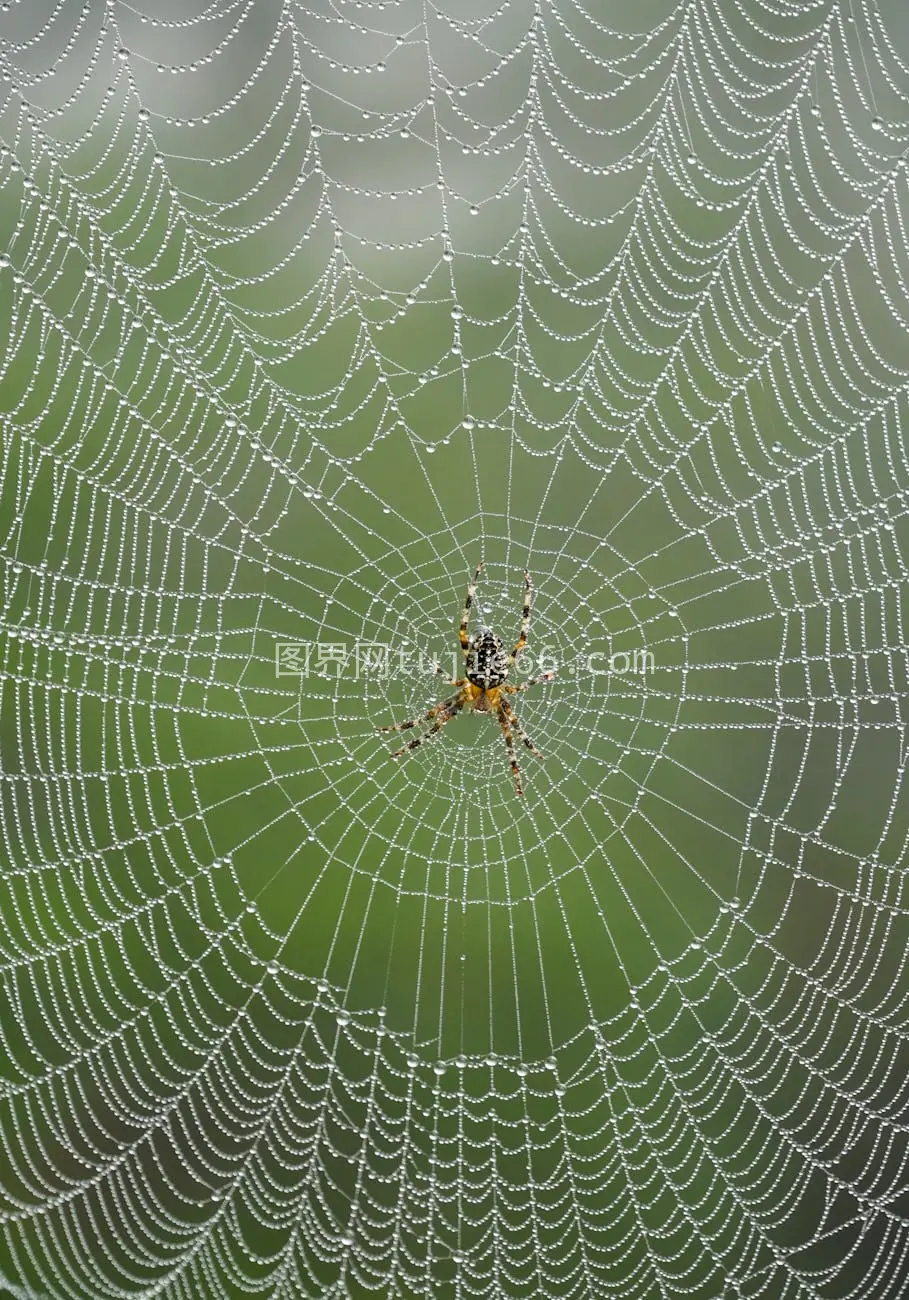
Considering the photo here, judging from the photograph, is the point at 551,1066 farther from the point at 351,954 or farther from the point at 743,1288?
the point at 743,1288

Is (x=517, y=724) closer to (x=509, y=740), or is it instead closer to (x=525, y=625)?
(x=509, y=740)

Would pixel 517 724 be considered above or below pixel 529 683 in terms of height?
below

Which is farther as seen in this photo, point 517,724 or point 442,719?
point 517,724

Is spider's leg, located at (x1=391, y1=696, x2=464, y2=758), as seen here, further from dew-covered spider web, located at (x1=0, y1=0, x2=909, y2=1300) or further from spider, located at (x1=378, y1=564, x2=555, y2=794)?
dew-covered spider web, located at (x1=0, y1=0, x2=909, y2=1300)

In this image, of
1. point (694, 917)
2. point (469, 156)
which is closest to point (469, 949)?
point (694, 917)

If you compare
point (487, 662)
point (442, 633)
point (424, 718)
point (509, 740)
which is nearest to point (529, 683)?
point (487, 662)
